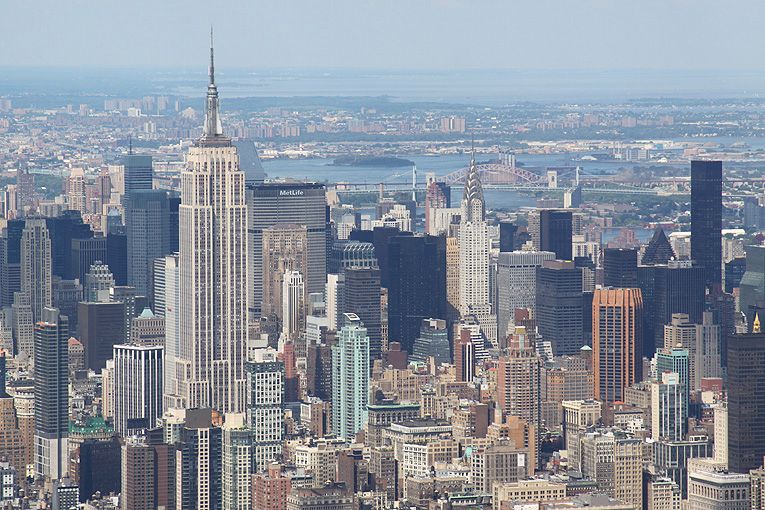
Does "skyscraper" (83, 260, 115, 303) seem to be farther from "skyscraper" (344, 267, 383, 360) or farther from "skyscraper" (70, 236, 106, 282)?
"skyscraper" (344, 267, 383, 360)

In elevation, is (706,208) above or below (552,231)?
above

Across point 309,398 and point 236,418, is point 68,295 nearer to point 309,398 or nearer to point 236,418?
point 309,398

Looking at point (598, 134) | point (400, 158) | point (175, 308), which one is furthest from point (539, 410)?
point (400, 158)

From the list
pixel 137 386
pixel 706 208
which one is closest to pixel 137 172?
pixel 706 208

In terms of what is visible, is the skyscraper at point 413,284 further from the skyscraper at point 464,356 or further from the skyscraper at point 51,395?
the skyscraper at point 51,395

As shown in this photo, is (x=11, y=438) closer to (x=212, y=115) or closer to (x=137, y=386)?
(x=137, y=386)

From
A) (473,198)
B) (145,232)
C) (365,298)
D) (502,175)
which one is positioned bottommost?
(365,298)

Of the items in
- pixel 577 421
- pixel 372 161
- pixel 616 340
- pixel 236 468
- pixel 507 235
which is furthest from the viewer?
pixel 372 161

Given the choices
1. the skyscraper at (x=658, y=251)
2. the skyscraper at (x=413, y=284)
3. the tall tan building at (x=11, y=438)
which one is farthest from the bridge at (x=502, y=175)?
the tall tan building at (x=11, y=438)
